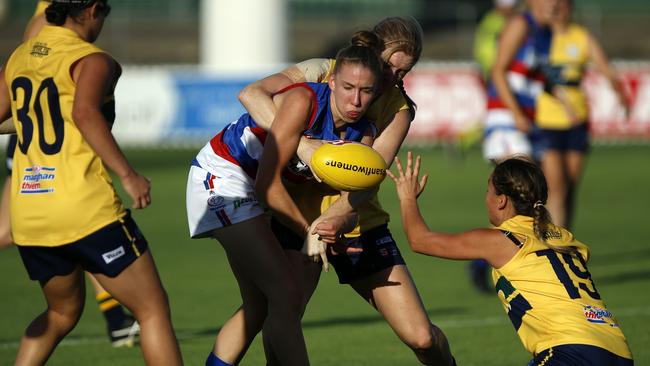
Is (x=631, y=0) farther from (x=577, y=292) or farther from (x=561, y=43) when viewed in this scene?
(x=577, y=292)

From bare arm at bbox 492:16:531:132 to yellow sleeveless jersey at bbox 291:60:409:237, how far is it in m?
4.08

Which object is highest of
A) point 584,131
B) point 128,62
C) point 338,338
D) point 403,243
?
point 584,131

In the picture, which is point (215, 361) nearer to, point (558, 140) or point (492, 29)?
point (558, 140)

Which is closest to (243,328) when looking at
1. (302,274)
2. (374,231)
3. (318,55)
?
(302,274)

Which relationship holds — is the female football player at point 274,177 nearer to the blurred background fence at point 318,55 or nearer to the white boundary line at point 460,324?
the white boundary line at point 460,324

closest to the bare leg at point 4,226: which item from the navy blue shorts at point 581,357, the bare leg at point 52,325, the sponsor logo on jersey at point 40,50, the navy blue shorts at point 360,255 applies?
the bare leg at point 52,325

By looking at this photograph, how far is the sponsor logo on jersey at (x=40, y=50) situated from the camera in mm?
5387

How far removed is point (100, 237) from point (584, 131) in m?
6.40

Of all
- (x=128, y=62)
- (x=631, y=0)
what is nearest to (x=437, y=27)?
(x=631, y=0)

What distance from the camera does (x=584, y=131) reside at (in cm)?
1058

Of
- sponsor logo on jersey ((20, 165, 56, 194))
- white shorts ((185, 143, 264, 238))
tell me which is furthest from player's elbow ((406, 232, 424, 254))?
sponsor logo on jersey ((20, 165, 56, 194))

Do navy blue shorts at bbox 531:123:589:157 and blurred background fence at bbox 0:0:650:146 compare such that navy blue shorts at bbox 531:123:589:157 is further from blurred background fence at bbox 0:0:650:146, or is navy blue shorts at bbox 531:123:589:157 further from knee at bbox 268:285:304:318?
blurred background fence at bbox 0:0:650:146

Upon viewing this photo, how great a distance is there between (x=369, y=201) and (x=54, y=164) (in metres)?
1.76

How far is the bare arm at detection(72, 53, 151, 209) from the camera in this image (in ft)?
16.9
